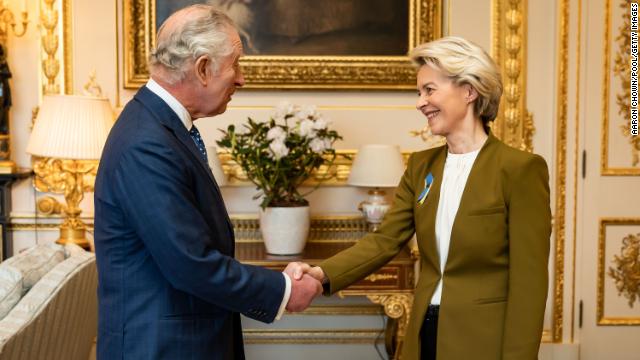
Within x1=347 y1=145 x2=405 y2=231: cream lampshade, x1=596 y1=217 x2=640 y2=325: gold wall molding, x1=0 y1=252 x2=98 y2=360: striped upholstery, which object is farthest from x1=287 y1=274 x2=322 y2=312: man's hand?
x1=596 y1=217 x2=640 y2=325: gold wall molding

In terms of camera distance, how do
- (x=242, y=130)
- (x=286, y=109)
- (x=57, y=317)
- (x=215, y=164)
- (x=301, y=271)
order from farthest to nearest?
(x=242, y=130)
(x=215, y=164)
(x=286, y=109)
(x=57, y=317)
(x=301, y=271)

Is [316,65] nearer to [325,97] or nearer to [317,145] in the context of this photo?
[325,97]

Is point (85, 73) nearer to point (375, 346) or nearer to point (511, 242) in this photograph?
point (375, 346)

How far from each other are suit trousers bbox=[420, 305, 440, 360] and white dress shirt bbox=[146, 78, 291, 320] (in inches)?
18.6

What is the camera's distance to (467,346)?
200cm

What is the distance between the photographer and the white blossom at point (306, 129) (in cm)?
349

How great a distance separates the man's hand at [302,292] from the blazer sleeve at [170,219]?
0.79 ft

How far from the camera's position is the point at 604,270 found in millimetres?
4258

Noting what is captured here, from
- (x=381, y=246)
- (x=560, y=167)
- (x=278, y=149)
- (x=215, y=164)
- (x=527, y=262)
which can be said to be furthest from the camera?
(x=560, y=167)

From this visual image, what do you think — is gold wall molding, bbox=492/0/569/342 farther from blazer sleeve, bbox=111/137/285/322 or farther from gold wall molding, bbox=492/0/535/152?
blazer sleeve, bbox=111/137/285/322

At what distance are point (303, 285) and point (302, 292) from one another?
51 millimetres

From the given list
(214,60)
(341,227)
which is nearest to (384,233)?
(214,60)

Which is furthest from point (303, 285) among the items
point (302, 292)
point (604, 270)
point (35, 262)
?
point (604, 270)

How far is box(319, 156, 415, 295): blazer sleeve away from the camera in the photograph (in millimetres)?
2342
